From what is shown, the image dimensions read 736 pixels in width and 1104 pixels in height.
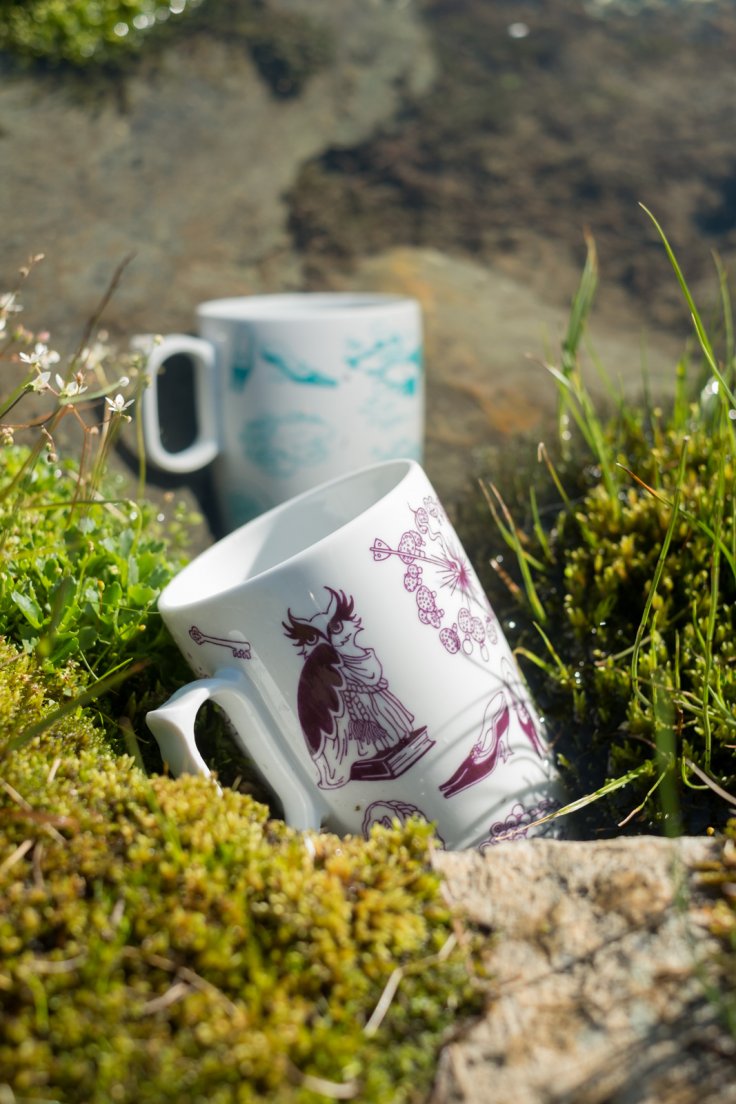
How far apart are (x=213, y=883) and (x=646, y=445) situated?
126 cm

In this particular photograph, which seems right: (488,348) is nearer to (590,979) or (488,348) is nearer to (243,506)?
(243,506)

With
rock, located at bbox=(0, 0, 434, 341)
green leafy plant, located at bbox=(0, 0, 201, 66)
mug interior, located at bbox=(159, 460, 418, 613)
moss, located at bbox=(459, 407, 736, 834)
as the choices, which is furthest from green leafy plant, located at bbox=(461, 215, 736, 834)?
green leafy plant, located at bbox=(0, 0, 201, 66)

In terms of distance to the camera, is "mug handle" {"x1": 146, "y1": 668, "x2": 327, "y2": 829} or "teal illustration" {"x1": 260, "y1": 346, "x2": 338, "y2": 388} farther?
"teal illustration" {"x1": 260, "y1": 346, "x2": 338, "y2": 388}

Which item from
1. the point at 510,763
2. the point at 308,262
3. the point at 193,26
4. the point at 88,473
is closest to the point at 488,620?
the point at 510,763

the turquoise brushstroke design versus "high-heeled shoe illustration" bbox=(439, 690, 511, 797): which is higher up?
the turquoise brushstroke design

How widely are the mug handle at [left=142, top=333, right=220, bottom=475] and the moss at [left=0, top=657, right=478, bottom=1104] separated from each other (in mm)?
1082

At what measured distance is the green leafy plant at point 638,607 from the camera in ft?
4.50

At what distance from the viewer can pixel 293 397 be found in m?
2.05

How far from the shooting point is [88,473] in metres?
1.86

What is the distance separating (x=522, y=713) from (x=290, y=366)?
955 millimetres

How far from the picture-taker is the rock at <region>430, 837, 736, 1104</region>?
2.89ft

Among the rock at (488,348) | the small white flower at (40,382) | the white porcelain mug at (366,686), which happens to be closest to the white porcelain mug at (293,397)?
the rock at (488,348)

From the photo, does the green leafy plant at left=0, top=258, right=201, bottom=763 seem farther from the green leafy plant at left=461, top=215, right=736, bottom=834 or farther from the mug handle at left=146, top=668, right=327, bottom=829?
the green leafy plant at left=461, top=215, right=736, bottom=834

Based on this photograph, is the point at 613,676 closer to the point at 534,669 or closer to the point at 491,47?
the point at 534,669
